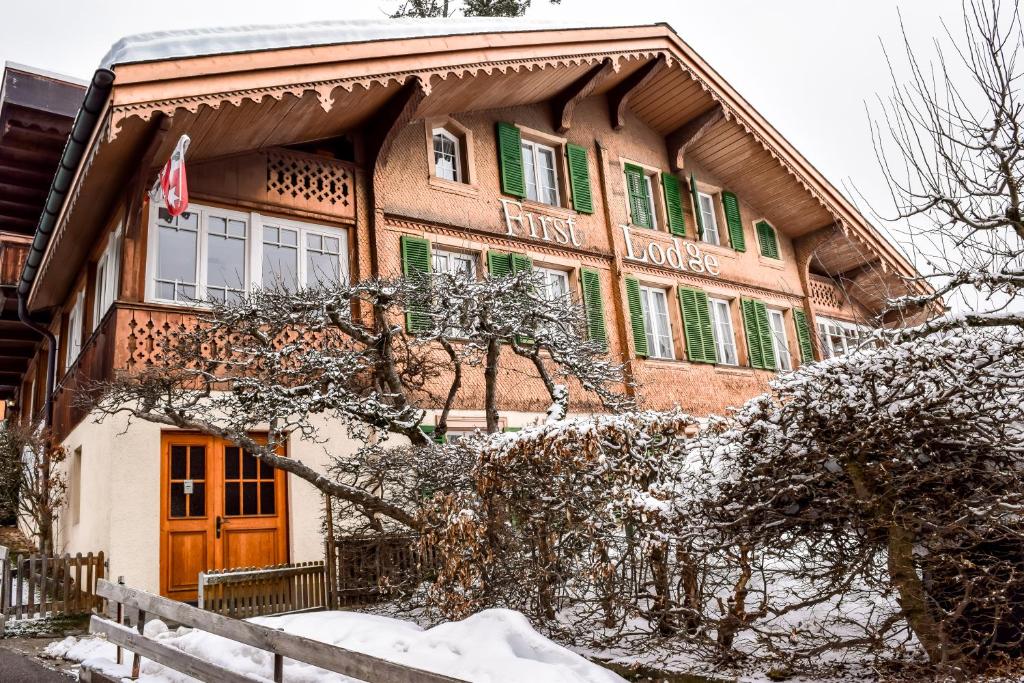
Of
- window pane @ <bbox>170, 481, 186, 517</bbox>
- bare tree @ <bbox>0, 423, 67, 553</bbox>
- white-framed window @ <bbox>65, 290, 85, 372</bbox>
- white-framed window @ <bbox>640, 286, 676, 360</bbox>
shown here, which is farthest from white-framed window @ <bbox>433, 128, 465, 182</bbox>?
bare tree @ <bbox>0, 423, 67, 553</bbox>

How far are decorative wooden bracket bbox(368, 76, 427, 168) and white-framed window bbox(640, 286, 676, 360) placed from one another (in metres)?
5.79

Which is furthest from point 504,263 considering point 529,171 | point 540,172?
point 540,172

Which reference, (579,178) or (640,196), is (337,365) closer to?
(579,178)

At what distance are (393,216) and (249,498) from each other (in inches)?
190

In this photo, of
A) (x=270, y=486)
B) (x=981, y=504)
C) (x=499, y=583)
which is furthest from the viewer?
(x=270, y=486)

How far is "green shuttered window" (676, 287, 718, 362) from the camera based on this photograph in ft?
53.5

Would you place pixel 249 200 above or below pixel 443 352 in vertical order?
above

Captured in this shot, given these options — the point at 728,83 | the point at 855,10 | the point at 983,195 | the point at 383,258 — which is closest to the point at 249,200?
the point at 383,258

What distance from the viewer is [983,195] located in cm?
552

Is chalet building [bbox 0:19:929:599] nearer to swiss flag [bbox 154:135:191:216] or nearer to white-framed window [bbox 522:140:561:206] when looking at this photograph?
white-framed window [bbox 522:140:561:206]

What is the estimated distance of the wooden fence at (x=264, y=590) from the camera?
361 inches

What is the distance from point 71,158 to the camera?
33.8 feet

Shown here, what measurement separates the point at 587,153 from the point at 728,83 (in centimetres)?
352

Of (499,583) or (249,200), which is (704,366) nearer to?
(249,200)
